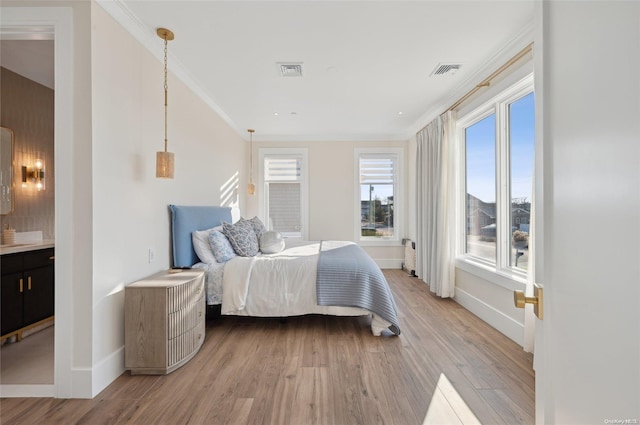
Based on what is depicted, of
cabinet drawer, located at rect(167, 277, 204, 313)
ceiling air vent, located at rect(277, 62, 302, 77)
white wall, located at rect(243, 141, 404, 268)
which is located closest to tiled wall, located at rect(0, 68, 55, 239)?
cabinet drawer, located at rect(167, 277, 204, 313)

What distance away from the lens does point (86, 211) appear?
74.9 inches

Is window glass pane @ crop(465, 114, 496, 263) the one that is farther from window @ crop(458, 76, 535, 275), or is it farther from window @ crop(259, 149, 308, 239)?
window @ crop(259, 149, 308, 239)

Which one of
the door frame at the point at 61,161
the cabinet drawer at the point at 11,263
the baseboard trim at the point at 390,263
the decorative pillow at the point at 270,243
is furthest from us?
the baseboard trim at the point at 390,263

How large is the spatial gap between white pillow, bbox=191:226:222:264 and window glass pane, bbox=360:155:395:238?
346cm

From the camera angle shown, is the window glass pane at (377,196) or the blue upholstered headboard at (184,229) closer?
the blue upholstered headboard at (184,229)

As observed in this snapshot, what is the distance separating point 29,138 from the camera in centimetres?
291

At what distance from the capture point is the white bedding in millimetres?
2861

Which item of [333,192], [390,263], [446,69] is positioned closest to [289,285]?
[446,69]

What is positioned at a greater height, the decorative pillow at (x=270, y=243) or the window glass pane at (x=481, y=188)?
the window glass pane at (x=481, y=188)

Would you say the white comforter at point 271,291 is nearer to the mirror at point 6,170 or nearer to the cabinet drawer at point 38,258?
the cabinet drawer at point 38,258

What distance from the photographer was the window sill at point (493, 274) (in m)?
2.60

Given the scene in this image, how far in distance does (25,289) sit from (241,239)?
75.9 inches

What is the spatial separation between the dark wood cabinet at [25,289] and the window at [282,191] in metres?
3.52

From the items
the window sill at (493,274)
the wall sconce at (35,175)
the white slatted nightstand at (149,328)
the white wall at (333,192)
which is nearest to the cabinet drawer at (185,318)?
the white slatted nightstand at (149,328)
